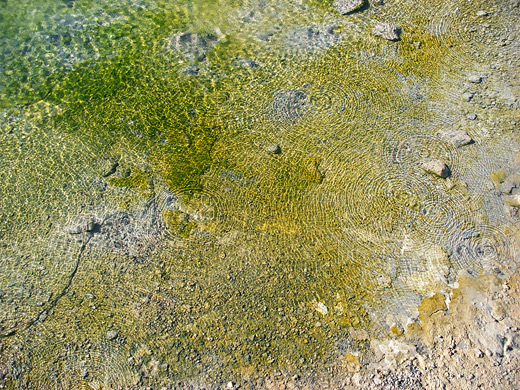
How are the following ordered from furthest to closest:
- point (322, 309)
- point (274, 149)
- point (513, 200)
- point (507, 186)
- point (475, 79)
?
point (475, 79) → point (274, 149) → point (507, 186) → point (513, 200) → point (322, 309)

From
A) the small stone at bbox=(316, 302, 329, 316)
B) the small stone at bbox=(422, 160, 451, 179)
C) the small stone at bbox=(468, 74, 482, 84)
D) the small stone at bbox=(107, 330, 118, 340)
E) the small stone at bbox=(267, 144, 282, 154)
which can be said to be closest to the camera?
the small stone at bbox=(107, 330, 118, 340)

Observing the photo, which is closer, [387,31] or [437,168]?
[437,168]

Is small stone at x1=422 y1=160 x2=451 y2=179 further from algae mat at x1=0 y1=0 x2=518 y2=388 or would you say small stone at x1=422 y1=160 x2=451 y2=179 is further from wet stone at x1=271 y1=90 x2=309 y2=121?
wet stone at x1=271 y1=90 x2=309 y2=121

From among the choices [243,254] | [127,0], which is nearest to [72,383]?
[243,254]

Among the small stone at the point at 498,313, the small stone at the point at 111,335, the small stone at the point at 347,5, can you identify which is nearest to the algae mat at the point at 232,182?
the small stone at the point at 111,335

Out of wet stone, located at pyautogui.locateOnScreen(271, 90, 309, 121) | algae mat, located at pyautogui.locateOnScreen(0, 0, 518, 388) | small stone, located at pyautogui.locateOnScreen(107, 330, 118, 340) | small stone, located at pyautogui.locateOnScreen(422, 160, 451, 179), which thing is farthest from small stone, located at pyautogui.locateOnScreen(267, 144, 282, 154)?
small stone, located at pyautogui.locateOnScreen(107, 330, 118, 340)

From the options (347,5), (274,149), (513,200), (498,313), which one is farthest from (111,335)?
(347,5)

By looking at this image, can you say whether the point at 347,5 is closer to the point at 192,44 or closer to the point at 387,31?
the point at 387,31
